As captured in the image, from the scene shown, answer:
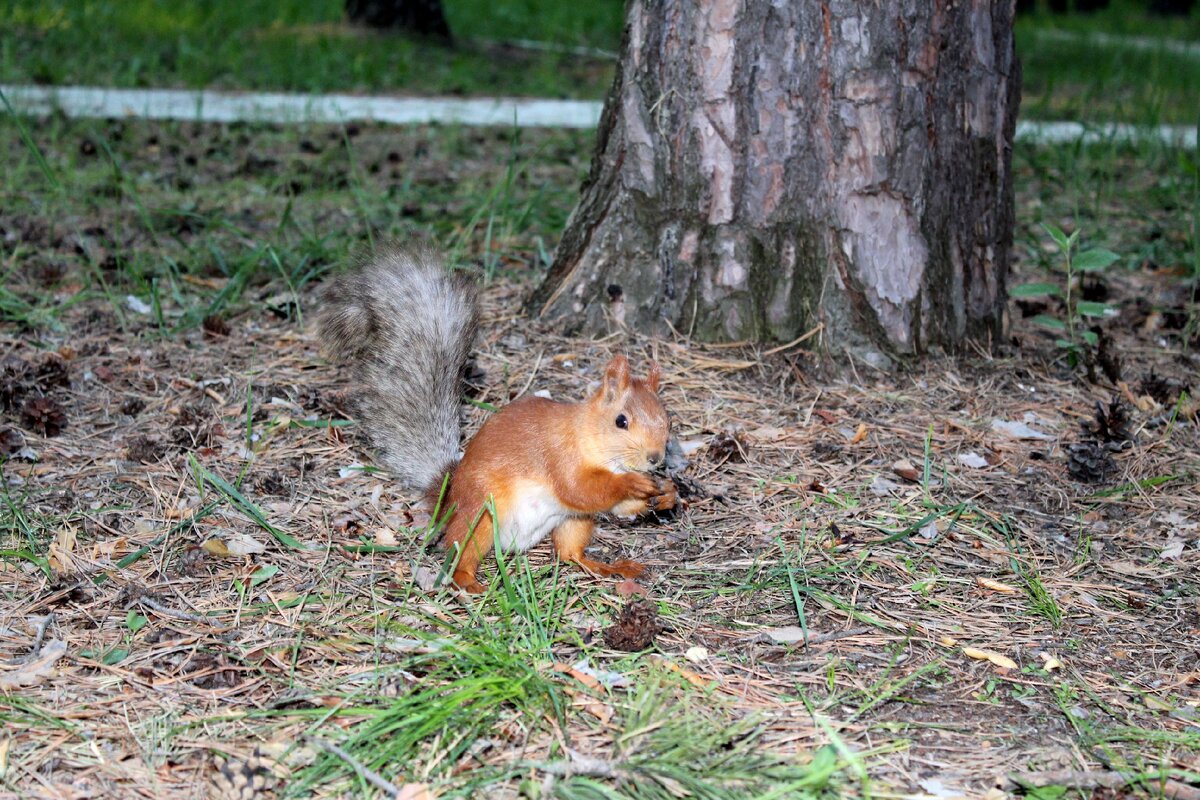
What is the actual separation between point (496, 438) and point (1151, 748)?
1.20 metres

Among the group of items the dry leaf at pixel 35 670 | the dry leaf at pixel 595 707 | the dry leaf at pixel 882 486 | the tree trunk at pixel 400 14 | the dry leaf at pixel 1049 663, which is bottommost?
the dry leaf at pixel 35 670

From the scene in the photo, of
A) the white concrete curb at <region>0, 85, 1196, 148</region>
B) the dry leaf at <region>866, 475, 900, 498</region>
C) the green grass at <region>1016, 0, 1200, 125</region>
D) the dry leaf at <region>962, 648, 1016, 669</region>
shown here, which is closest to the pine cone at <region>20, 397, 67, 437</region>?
the dry leaf at <region>866, 475, 900, 498</region>

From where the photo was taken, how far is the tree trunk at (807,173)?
274 centimetres

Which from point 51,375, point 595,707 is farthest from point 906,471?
point 51,375

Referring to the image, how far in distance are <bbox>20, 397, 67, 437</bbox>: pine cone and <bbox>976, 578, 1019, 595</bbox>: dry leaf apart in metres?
2.00

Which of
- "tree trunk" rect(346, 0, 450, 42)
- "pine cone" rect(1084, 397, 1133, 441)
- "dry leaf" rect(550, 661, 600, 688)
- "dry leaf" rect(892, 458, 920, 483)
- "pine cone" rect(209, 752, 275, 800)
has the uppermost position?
"tree trunk" rect(346, 0, 450, 42)

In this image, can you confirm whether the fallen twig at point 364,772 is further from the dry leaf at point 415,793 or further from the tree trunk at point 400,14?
the tree trunk at point 400,14

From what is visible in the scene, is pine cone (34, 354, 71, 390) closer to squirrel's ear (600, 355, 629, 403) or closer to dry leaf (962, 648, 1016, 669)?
squirrel's ear (600, 355, 629, 403)

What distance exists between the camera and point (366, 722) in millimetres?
1698

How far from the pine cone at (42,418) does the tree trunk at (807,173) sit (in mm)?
1272

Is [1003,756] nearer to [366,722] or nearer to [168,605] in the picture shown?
[366,722]

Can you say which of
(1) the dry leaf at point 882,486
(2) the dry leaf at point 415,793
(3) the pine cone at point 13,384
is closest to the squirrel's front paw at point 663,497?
(1) the dry leaf at point 882,486

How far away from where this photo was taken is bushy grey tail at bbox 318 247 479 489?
7.86 feet

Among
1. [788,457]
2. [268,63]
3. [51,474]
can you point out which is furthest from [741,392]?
[268,63]
